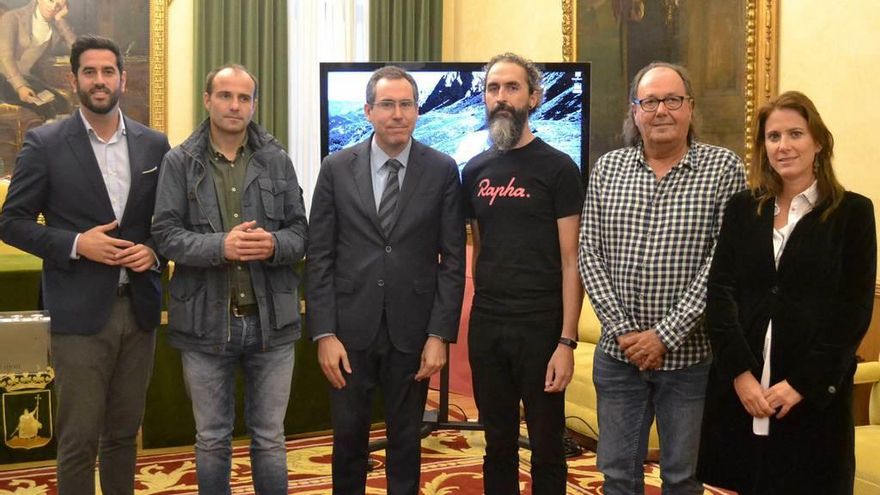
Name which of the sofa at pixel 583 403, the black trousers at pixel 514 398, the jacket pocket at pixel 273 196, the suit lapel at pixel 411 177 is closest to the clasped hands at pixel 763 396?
the black trousers at pixel 514 398

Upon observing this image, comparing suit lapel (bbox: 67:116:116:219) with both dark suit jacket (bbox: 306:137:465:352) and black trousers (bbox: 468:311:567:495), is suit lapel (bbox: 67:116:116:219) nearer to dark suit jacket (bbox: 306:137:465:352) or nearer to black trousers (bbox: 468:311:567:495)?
dark suit jacket (bbox: 306:137:465:352)

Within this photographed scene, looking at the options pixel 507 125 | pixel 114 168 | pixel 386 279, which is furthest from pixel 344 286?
pixel 114 168

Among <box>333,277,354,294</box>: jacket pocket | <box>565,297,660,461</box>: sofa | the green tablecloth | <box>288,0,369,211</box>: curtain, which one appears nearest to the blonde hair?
<box>333,277,354,294</box>: jacket pocket

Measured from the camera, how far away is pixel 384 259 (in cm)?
304

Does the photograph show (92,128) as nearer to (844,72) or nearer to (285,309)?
(285,309)

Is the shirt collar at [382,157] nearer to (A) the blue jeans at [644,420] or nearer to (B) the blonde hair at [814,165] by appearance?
(A) the blue jeans at [644,420]

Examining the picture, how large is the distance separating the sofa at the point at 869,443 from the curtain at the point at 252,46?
4488 mm

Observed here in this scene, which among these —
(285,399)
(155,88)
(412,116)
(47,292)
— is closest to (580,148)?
(412,116)

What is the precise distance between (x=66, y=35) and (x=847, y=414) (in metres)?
5.62

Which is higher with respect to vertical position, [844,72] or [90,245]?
[844,72]

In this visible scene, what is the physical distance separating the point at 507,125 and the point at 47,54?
4529 millimetres

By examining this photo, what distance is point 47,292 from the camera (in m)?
3.04

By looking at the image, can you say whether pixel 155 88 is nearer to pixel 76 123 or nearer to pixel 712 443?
pixel 76 123

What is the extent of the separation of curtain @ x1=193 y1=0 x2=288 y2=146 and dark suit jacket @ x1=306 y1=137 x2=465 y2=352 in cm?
398
